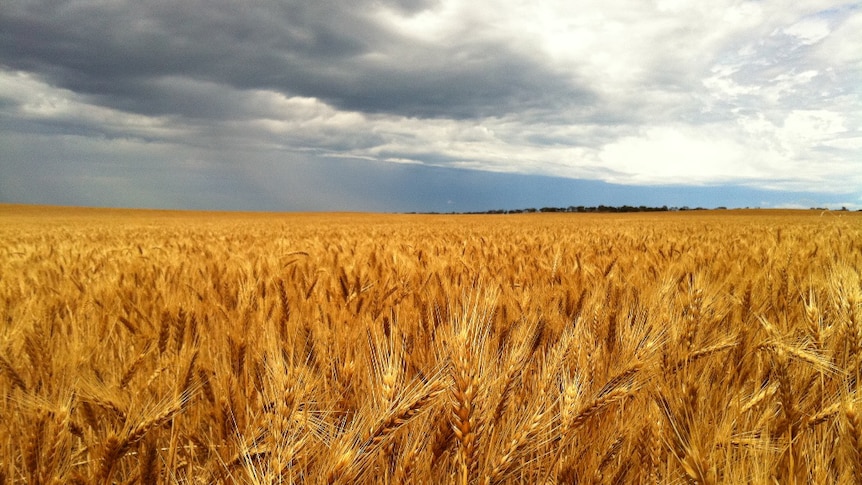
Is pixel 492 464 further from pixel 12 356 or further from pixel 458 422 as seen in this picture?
pixel 12 356

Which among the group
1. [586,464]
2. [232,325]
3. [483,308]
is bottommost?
[586,464]

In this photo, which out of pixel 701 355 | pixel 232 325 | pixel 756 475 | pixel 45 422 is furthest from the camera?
pixel 232 325

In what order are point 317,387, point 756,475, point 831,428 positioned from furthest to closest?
point 317,387 → point 831,428 → point 756,475

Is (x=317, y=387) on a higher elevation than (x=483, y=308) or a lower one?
lower

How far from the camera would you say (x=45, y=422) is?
0.86m

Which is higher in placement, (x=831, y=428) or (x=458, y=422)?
(x=458, y=422)

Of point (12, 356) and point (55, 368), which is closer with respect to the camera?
point (55, 368)

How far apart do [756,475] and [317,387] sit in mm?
938

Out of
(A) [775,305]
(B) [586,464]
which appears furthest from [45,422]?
(A) [775,305]

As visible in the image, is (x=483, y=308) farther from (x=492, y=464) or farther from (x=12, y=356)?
(x=12, y=356)

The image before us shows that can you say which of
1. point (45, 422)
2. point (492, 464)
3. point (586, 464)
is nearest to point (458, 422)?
point (492, 464)

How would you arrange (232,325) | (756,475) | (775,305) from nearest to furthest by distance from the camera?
(756,475)
(232,325)
(775,305)

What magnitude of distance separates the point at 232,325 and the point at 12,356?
2.06ft

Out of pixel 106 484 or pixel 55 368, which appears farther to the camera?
pixel 55 368
